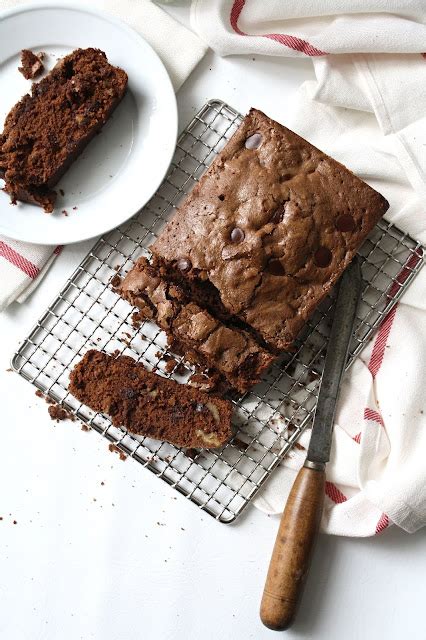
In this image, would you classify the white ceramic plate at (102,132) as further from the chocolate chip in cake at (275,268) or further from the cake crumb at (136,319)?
the chocolate chip in cake at (275,268)

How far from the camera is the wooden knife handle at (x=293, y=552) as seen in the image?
3.20 metres

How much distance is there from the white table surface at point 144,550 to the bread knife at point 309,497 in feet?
0.94

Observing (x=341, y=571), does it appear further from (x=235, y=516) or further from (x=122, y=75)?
(x=122, y=75)

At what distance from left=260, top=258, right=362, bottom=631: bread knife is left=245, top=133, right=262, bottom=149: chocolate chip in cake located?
730 mm

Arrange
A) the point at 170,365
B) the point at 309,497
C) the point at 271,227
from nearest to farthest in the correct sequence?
the point at 271,227 → the point at 309,497 → the point at 170,365

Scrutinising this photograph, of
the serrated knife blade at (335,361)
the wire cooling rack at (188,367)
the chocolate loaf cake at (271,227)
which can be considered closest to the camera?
the chocolate loaf cake at (271,227)

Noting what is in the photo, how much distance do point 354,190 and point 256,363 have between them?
3.01 ft

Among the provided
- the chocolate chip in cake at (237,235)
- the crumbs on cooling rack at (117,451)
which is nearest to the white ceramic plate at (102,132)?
the chocolate chip in cake at (237,235)

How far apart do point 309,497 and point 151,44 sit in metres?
2.41

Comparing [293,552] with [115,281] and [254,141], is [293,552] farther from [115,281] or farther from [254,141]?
[254,141]

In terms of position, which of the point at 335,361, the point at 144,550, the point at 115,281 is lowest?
the point at 144,550

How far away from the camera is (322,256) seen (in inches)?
124

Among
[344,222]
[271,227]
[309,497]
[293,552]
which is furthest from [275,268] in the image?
[293,552]

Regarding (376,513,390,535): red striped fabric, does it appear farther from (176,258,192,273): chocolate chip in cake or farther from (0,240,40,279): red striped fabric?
(0,240,40,279): red striped fabric
